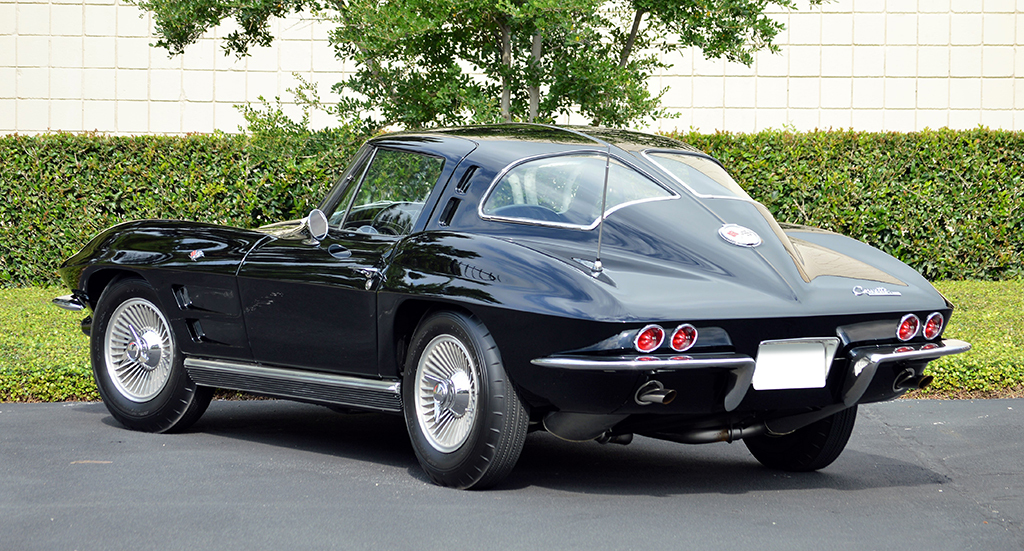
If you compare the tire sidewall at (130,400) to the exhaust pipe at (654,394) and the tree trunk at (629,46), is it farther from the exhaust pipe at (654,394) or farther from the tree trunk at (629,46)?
the tree trunk at (629,46)

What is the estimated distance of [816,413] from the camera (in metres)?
4.65

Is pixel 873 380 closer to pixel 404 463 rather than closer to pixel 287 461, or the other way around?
pixel 404 463

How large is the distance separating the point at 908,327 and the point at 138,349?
12.8 feet

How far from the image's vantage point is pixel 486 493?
15.0ft

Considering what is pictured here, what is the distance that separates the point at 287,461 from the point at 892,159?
8522 mm

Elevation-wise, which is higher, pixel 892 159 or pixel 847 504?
pixel 892 159

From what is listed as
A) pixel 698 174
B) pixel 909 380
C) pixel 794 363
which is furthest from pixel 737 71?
pixel 794 363

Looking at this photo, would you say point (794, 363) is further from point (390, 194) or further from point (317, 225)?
point (317, 225)

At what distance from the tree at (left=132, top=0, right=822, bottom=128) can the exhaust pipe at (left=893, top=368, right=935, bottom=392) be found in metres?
5.29

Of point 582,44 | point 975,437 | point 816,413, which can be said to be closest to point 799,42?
point 582,44

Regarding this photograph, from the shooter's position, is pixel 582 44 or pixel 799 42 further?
pixel 799 42

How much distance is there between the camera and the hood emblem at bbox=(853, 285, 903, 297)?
4.41m

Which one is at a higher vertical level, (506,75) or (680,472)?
(506,75)

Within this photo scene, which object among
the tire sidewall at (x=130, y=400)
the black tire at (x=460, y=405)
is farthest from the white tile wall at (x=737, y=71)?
the black tire at (x=460, y=405)
